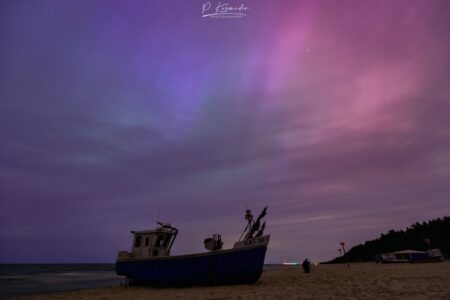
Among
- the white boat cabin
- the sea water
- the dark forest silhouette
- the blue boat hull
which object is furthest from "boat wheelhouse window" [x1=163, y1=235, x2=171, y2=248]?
the dark forest silhouette

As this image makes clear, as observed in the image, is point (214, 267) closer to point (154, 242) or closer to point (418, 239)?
point (154, 242)

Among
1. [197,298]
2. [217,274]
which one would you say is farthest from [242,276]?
[197,298]

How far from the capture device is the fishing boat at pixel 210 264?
2083 centimetres

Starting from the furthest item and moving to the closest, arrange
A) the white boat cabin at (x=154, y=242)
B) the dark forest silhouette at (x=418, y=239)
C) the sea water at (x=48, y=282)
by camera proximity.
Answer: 1. the dark forest silhouette at (x=418, y=239)
2. the sea water at (x=48, y=282)
3. the white boat cabin at (x=154, y=242)

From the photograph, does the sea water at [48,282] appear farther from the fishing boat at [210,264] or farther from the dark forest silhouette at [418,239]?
the dark forest silhouette at [418,239]

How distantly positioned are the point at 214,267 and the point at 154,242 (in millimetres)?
6388

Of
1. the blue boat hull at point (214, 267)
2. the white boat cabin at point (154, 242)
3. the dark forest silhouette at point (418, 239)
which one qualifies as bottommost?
the blue boat hull at point (214, 267)

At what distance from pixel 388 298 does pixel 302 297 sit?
3454 mm

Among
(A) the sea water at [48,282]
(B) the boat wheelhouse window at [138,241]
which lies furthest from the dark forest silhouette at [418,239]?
(A) the sea water at [48,282]

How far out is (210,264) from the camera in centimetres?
2148

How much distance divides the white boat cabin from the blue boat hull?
2178mm

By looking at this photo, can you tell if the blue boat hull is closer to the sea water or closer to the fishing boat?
the fishing boat

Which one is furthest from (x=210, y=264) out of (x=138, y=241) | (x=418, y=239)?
(x=418, y=239)

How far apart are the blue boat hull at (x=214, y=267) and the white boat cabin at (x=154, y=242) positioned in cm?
218
